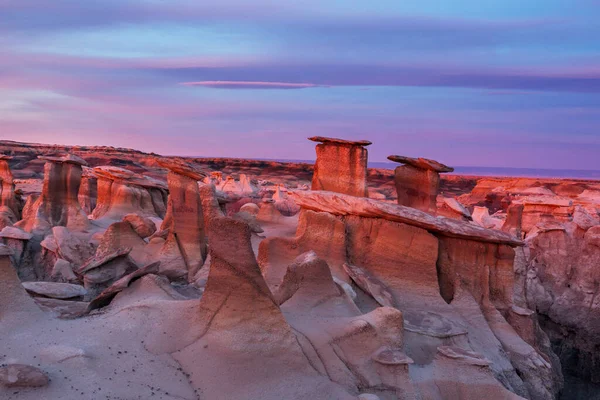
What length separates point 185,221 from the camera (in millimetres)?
14453

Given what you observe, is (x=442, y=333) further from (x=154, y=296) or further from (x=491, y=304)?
(x=154, y=296)

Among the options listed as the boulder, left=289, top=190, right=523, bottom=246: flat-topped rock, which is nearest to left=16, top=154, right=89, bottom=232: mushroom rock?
left=289, top=190, right=523, bottom=246: flat-topped rock

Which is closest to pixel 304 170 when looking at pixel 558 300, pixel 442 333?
pixel 558 300

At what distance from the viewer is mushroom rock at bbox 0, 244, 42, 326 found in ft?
23.2

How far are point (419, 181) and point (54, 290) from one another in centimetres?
817

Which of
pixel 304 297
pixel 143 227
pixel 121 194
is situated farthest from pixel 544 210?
pixel 304 297

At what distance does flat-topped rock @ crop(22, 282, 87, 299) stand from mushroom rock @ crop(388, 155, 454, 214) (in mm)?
7265

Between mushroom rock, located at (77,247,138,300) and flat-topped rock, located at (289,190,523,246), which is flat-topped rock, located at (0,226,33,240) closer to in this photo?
mushroom rock, located at (77,247,138,300)

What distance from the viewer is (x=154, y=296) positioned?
8391mm

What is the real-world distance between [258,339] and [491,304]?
635 centimetres

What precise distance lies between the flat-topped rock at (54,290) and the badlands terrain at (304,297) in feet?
0.09

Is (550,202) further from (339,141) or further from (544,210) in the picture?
(339,141)

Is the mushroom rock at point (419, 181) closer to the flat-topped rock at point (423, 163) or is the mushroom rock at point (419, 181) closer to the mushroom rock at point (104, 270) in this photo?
the flat-topped rock at point (423, 163)

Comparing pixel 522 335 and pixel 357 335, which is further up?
pixel 357 335
